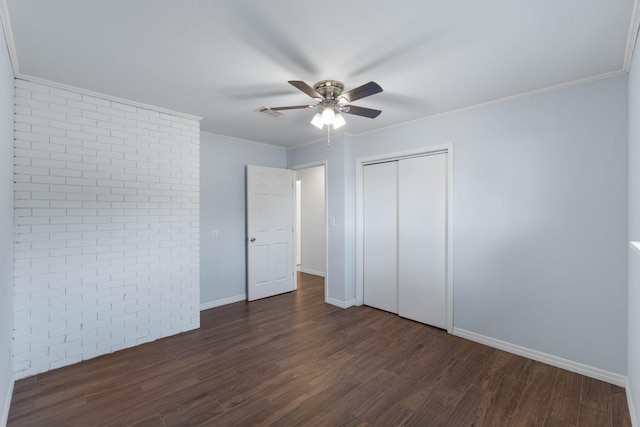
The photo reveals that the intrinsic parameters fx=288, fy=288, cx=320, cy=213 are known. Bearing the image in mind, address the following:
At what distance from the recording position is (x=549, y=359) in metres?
2.54

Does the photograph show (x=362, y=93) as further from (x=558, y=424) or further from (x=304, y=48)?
(x=558, y=424)

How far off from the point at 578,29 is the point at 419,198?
6.64ft

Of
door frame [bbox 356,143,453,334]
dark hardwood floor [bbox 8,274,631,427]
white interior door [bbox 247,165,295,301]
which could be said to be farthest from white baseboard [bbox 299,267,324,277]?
dark hardwood floor [bbox 8,274,631,427]

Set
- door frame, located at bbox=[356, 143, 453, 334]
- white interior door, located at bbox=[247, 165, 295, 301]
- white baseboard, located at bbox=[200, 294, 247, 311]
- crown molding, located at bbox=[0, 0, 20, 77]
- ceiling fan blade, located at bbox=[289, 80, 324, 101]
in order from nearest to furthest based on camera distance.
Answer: crown molding, located at bbox=[0, 0, 20, 77]
ceiling fan blade, located at bbox=[289, 80, 324, 101]
door frame, located at bbox=[356, 143, 453, 334]
white baseboard, located at bbox=[200, 294, 247, 311]
white interior door, located at bbox=[247, 165, 295, 301]

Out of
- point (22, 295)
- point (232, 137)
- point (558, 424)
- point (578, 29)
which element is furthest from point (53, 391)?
point (578, 29)

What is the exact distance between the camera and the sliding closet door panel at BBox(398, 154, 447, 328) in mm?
3297

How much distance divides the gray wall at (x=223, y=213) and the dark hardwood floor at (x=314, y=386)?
3.40 ft

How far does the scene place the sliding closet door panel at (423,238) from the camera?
3.30 meters

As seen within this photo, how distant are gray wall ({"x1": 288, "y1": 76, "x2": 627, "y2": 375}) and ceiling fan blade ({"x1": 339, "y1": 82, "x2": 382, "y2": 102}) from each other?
159cm

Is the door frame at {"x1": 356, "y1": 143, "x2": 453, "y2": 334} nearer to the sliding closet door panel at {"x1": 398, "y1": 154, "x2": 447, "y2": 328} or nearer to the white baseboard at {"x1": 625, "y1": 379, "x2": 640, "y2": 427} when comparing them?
the sliding closet door panel at {"x1": 398, "y1": 154, "x2": 447, "y2": 328}

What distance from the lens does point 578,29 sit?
1717 millimetres

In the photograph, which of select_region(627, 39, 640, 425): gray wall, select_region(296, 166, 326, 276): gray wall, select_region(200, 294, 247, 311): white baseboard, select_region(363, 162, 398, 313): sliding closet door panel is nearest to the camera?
select_region(627, 39, 640, 425): gray wall

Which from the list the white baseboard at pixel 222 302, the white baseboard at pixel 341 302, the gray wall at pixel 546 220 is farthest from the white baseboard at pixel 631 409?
the white baseboard at pixel 222 302

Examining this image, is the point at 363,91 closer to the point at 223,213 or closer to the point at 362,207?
the point at 362,207
